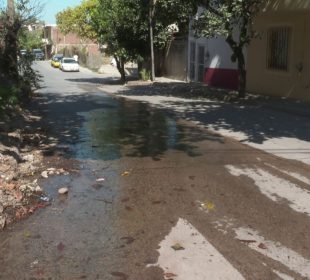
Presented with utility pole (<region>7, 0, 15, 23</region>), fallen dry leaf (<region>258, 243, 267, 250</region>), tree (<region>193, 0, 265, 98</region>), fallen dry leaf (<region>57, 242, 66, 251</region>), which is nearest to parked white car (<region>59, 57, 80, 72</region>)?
utility pole (<region>7, 0, 15, 23</region>)

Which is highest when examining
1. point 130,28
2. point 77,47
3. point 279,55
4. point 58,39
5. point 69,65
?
point 130,28

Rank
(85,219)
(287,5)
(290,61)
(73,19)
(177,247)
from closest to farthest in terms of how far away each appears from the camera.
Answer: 1. (177,247)
2. (85,219)
3. (287,5)
4. (290,61)
5. (73,19)

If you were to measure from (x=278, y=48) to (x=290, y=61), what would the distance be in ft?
4.28

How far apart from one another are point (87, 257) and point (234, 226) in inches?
68.2

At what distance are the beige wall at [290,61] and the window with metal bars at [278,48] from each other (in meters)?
0.20

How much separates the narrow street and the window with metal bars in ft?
33.6

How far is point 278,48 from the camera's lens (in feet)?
68.9

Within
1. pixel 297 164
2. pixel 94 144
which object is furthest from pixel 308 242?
pixel 94 144

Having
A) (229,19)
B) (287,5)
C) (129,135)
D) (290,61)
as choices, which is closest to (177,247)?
(129,135)

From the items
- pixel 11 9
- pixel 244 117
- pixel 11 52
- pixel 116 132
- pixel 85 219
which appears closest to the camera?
pixel 85 219

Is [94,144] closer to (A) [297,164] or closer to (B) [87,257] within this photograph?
(A) [297,164]

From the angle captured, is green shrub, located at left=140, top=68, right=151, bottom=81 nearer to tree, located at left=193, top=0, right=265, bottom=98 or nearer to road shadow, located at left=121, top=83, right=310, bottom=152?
road shadow, located at left=121, top=83, right=310, bottom=152

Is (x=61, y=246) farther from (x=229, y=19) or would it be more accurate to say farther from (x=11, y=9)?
(x=11, y=9)

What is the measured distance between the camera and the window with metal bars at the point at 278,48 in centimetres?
2028
